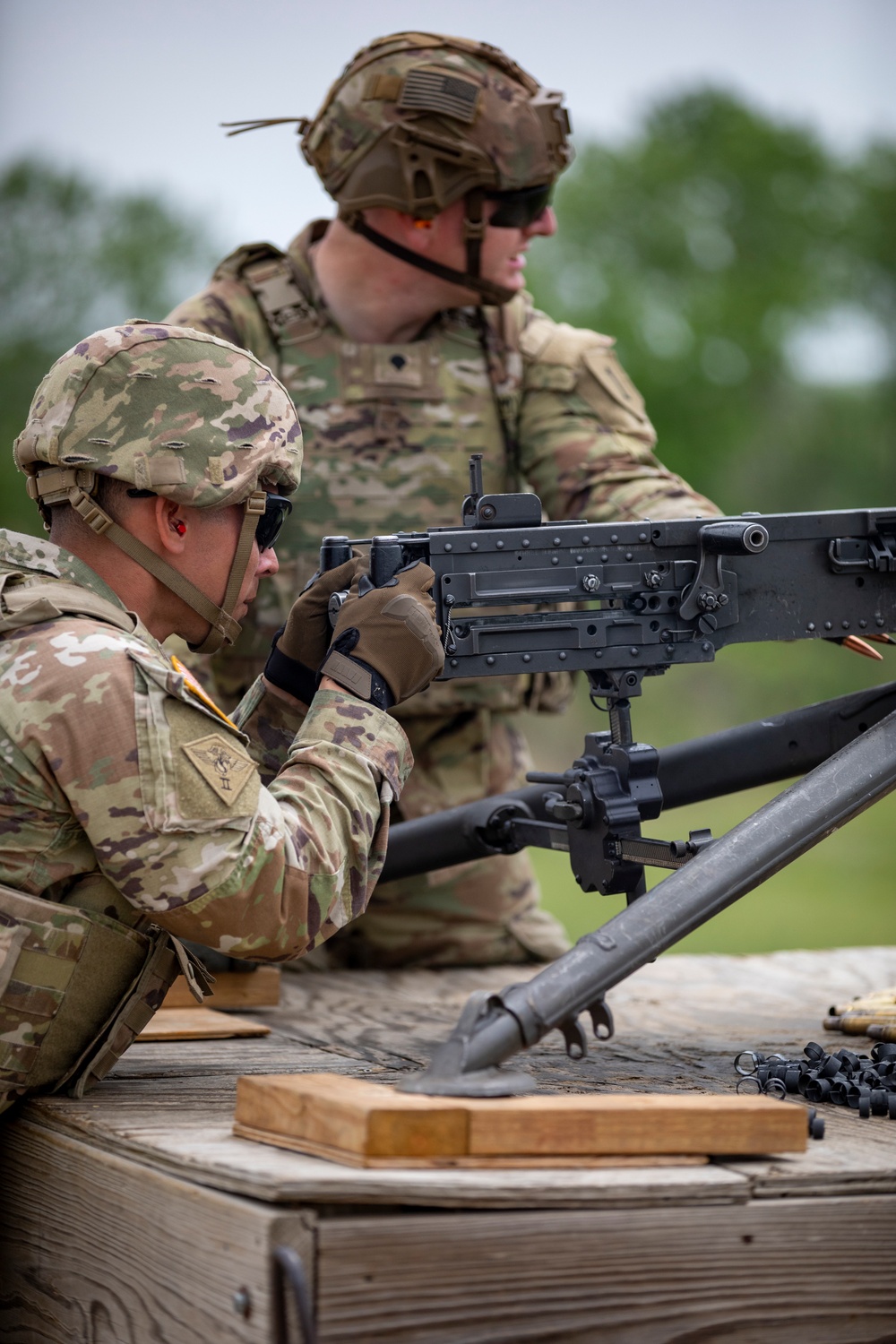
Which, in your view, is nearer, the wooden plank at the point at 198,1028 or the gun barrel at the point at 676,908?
the gun barrel at the point at 676,908

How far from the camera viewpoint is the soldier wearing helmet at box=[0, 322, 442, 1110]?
2.87 meters

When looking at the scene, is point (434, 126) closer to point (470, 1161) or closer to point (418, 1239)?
point (470, 1161)

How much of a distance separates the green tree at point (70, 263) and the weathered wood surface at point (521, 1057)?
1146 centimetres

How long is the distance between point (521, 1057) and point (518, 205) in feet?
9.07

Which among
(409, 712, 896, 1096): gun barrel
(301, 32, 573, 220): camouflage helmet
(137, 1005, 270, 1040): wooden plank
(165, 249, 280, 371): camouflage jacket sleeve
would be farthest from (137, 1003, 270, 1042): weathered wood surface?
(301, 32, 573, 220): camouflage helmet

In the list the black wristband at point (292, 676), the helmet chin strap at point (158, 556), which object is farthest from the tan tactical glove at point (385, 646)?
the black wristband at point (292, 676)

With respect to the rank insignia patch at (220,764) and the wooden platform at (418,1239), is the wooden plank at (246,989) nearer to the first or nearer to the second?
the wooden platform at (418,1239)

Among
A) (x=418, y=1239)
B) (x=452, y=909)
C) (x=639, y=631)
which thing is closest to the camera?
(x=418, y=1239)

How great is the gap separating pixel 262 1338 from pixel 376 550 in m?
1.49

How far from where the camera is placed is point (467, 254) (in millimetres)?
5320

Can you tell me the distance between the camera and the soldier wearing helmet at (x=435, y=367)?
521cm

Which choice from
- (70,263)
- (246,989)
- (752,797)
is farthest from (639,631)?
(752,797)

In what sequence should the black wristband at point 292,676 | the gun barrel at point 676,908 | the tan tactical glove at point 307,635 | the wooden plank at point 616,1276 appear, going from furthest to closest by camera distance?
the black wristband at point 292,676, the tan tactical glove at point 307,635, the gun barrel at point 676,908, the wooden plank at point 616,1276

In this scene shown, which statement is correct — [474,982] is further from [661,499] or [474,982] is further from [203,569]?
[203,569]
